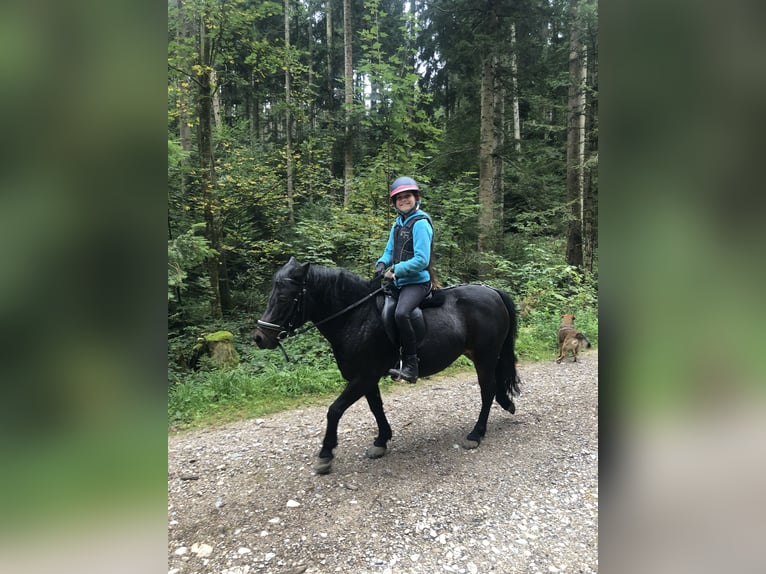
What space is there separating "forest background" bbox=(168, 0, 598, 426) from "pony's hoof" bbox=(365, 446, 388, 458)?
2010mm

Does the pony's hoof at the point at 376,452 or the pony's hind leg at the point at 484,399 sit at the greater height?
the pony's hind leg at the point at 484,399

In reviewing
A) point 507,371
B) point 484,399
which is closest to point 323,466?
point 484,399

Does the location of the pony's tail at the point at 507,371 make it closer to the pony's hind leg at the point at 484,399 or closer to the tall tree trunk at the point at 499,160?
the pony's hind leg at the point at 484,399

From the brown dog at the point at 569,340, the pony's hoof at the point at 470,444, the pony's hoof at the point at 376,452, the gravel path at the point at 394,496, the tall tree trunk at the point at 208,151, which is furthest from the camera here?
the tall tree trunk at the point at 208,151

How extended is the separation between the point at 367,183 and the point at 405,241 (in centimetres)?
581

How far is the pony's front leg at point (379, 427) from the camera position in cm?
412

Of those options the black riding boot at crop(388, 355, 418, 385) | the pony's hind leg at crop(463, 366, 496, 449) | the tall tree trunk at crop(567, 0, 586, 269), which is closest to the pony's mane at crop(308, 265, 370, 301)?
the black riding boot at crop(388, 355, 418, 385)

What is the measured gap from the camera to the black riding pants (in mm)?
3734

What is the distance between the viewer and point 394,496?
3.43m

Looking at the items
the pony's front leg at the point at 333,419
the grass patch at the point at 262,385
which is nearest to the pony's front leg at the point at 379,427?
the pony's front leg at the point at 333,419

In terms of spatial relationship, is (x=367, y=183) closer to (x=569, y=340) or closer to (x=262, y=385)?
(x=262, y=385)

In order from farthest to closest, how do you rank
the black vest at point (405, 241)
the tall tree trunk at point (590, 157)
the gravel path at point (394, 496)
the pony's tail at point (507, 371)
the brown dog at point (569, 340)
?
the tall tree trunk at point (590, 157)
the brown dog at point (569, 340)
the pony's tail at point (507, 371)
the black vest at point (405, 241)
the gravel path at point (394, 496)

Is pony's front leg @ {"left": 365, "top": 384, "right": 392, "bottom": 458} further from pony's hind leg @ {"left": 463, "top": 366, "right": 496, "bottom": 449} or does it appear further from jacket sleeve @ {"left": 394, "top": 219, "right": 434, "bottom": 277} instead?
jacket sleeve @ {"left": 394, "top": 219, "right": 434, "bottom": 277}
